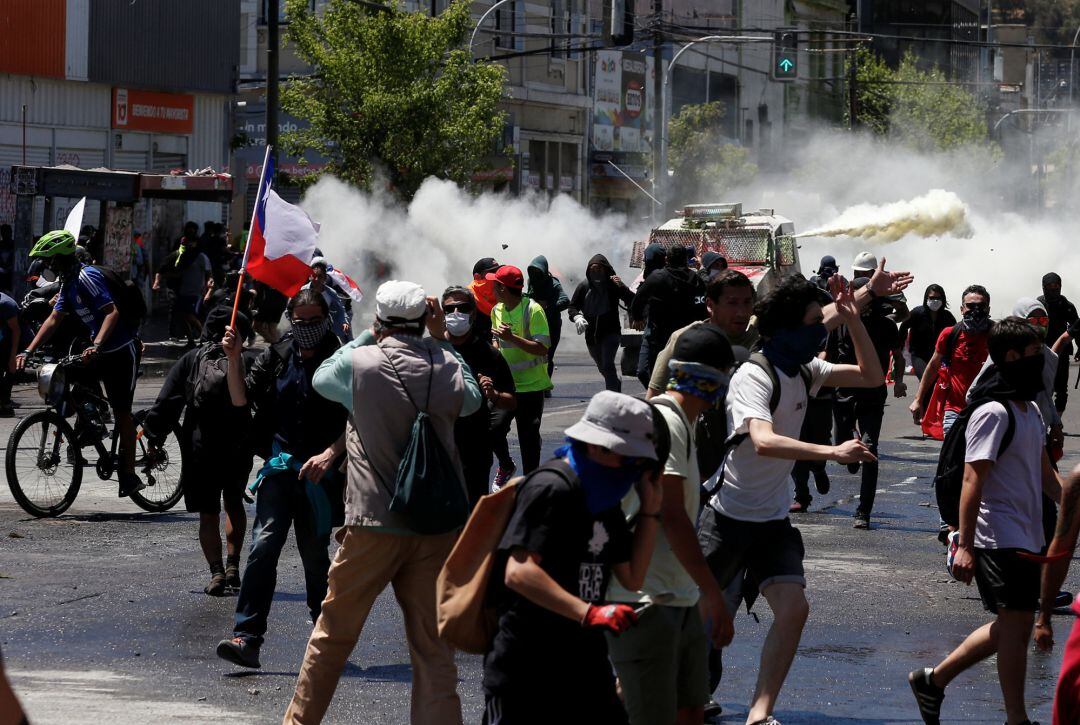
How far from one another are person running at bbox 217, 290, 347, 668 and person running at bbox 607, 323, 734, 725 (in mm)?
1917

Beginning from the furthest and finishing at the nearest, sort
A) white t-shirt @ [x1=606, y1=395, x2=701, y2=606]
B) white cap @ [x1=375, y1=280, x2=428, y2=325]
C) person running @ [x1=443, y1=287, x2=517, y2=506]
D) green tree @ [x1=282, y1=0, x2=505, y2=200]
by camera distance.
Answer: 1. green tree @ [x1=282, y1=0, x2=505, y2=200]
2. person running @ [x1=443, y1=287, x2=517, y2=506]
3. white cap @ [x1=375, y1=280, x2=428, y2=325]
4. white t-shirt @ [x1=606, y1=395, x2=701, y2=606]

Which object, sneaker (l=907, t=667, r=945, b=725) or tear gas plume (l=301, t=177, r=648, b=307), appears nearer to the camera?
sneaker (l=907, t=667, r=945, b=725)

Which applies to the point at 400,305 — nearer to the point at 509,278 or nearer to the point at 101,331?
the point at 509,278

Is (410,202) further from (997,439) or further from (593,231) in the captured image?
(997,439)

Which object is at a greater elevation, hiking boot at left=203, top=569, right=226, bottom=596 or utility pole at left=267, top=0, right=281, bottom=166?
utility pole at left=267, top=0, right=281, bottom=166

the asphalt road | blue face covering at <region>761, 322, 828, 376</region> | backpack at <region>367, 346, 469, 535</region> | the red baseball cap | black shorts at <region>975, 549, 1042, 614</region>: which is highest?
the red baseball cap

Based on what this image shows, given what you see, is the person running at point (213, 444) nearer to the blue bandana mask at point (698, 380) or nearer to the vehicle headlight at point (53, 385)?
the vehicle headlight at point (53, 385)

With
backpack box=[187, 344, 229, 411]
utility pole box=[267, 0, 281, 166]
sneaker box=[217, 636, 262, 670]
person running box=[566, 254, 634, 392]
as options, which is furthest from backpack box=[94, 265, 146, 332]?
utility pole box=[267, 0, 281, 166]

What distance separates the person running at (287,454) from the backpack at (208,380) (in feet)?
3.25

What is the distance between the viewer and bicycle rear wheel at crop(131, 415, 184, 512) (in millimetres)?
11109

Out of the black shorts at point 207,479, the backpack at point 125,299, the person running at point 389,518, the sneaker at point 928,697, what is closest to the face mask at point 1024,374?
the sneaker at point 928,697

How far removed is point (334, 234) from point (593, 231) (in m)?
9.35

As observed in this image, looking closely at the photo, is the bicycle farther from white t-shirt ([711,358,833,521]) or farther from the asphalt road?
white t-shirt ([711,358,833,521])

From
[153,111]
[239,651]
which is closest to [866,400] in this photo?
[239,651]
